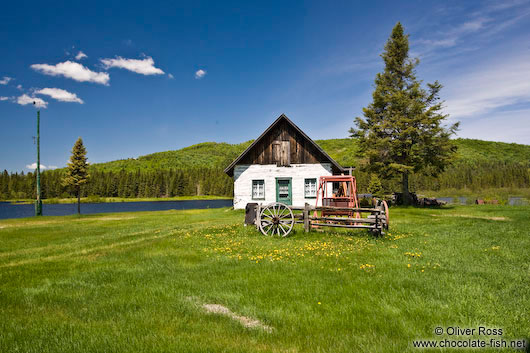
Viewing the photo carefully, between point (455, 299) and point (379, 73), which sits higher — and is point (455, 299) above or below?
below

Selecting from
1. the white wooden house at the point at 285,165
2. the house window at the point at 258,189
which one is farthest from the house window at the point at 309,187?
the house window at the point at 258,189

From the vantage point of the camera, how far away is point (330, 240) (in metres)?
11.1

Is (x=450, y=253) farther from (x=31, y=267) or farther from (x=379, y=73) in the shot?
(x=379, y=73)

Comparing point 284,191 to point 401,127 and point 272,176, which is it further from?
point 401,127

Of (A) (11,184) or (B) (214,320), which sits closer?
(B) (214,320)

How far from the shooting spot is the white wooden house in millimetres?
26453

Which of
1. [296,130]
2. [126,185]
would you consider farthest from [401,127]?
[126,185]

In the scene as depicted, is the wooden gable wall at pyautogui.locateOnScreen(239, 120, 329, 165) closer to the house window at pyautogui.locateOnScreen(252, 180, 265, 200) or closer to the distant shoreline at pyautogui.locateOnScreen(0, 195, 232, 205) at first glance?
the house window at pyautogui.locateOnScreen(252, 180, 265, 200)

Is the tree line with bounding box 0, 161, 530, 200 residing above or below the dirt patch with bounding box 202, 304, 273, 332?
above

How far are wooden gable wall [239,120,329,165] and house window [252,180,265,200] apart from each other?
215 centimetres

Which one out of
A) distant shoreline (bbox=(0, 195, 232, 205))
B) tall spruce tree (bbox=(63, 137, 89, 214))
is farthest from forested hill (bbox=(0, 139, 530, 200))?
tall spruce tree (bbox=(63, 137, 89, 214))

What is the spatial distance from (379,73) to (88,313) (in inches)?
1443

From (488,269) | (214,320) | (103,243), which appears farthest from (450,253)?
(103,243)

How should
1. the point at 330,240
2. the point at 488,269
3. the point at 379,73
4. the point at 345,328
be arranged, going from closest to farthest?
Answer: the point at 345,328 < the point at 488,269 < the point at 330,240 < the point at 379,73
